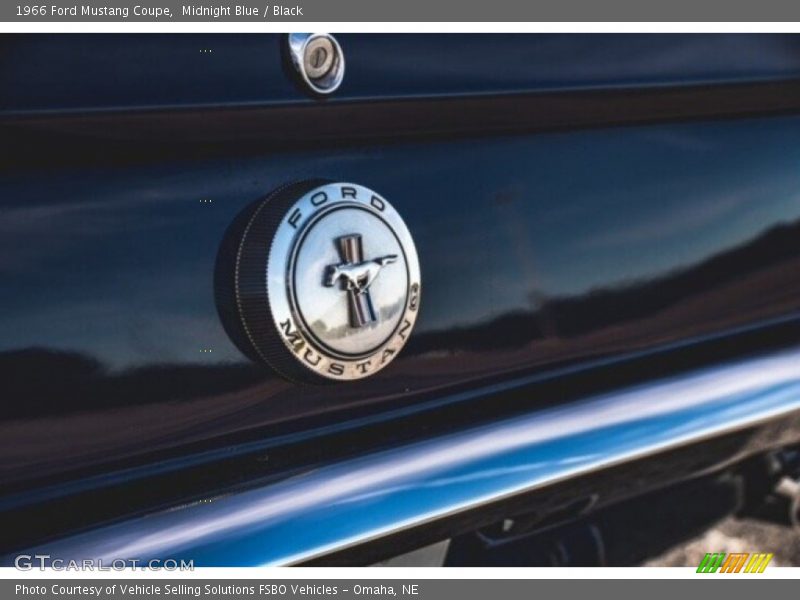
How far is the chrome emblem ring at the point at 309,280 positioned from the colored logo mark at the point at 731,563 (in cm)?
49

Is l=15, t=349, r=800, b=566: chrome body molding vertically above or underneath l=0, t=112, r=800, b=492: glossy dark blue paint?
underneath

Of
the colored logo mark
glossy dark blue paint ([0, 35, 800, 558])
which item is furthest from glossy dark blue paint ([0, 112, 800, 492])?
the colored logo mark

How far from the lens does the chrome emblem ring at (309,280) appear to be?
943 millimetres

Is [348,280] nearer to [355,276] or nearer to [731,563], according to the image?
[355,276]

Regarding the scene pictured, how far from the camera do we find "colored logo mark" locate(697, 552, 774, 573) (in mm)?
1251

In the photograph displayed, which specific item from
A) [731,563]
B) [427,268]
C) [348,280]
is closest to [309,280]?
[348,280]

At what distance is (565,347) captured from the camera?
116 cm

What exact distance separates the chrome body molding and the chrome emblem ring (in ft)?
0.34

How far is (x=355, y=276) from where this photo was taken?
958 millimetres

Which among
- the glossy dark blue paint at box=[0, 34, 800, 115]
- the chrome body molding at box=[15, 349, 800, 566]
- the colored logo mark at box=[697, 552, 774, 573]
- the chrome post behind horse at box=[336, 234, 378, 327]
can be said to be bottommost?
the colored logo mark at box=[697, 552, 774, 573]

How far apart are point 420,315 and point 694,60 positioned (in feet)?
1.39

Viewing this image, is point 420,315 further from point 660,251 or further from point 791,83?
point 791,83

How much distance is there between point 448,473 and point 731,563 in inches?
18.0

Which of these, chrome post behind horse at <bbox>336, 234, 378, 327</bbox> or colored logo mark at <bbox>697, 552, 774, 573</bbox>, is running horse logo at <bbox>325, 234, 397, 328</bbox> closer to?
chrome post behind horse at <bbox>336, 234, 378, 327</bbox>
